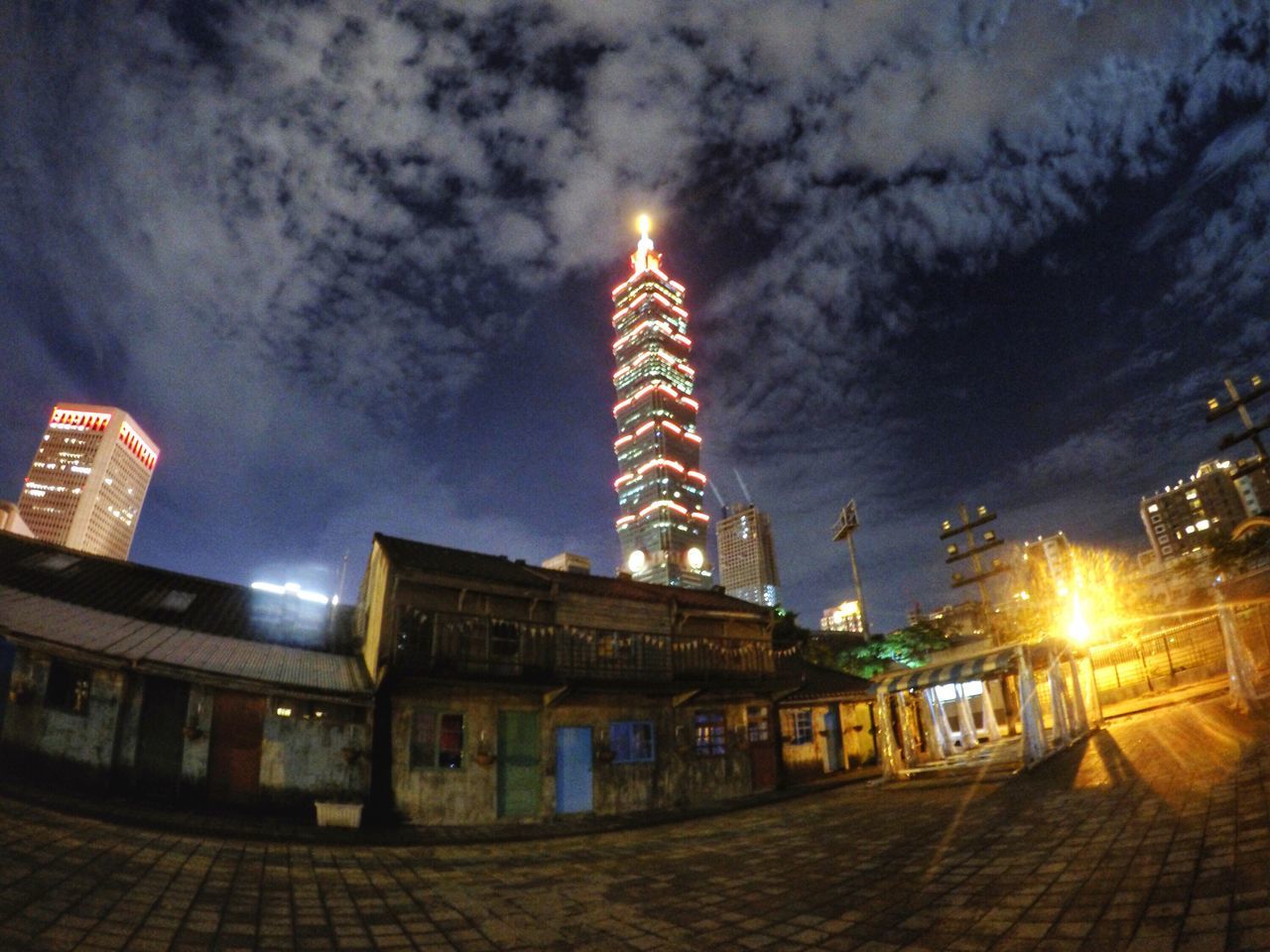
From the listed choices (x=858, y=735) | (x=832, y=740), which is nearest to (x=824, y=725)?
(x=832, y=740)

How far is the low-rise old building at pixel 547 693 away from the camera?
15.7 metres

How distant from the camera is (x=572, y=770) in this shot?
1750 cm

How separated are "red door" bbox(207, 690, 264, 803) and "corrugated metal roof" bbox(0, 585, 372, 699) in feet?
3.04

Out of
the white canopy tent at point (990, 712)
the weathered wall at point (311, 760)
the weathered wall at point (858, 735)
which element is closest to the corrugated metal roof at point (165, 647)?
the weathered wall at point (311, 760)

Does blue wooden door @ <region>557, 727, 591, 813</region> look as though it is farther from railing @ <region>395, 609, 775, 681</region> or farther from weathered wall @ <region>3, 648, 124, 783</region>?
weathered wall @ <region>3, 648, 124, 783</region>

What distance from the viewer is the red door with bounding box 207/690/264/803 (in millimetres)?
14031

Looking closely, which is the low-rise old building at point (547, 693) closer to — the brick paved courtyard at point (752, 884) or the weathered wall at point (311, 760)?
the weathered wall at point (311, 760)

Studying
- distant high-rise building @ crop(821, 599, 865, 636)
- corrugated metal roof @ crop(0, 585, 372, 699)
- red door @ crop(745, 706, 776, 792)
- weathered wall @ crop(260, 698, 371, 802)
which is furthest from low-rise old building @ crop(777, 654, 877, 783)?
distant high-rise building @ crop(821, 599, 865, 636)

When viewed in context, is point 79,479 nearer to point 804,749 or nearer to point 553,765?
point 553,765

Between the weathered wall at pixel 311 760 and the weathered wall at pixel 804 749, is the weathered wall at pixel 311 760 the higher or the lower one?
the higher one

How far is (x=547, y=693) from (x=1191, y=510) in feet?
652

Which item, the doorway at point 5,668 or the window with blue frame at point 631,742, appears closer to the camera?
the doorway at point 5,668

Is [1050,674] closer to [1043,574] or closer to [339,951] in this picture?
[339,951]

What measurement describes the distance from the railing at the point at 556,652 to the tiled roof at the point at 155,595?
15.5ft
